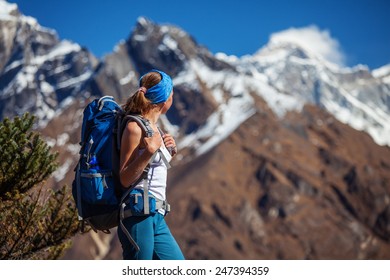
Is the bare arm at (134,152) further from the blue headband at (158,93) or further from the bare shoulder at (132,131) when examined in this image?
the blue headband at (158,93)

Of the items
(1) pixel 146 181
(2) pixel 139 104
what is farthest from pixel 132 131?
(1) pixel 146 181

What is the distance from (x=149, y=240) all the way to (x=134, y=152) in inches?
31.9

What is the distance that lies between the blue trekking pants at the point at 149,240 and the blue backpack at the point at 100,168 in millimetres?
180

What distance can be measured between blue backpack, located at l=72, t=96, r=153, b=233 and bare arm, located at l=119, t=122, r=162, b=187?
0.07 meters

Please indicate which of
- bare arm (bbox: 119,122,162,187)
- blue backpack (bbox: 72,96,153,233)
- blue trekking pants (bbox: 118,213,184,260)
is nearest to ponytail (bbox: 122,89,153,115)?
blue backpack (bbox: 72,96,153,233)

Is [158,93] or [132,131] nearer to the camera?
[132,131]

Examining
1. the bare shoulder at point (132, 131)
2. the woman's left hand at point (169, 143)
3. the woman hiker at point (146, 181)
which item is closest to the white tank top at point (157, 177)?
the woman hiker at point (146, 181)

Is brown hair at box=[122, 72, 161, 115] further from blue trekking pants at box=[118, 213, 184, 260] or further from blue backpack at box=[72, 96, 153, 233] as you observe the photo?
blue trekking pants at box=[118, 213, 184, 260]

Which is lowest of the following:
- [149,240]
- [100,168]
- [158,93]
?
[149,240]

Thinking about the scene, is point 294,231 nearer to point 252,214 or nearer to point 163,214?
point 252,214

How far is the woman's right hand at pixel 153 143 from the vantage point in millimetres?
5730

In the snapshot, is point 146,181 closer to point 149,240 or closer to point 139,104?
point 149,240

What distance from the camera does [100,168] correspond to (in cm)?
589
